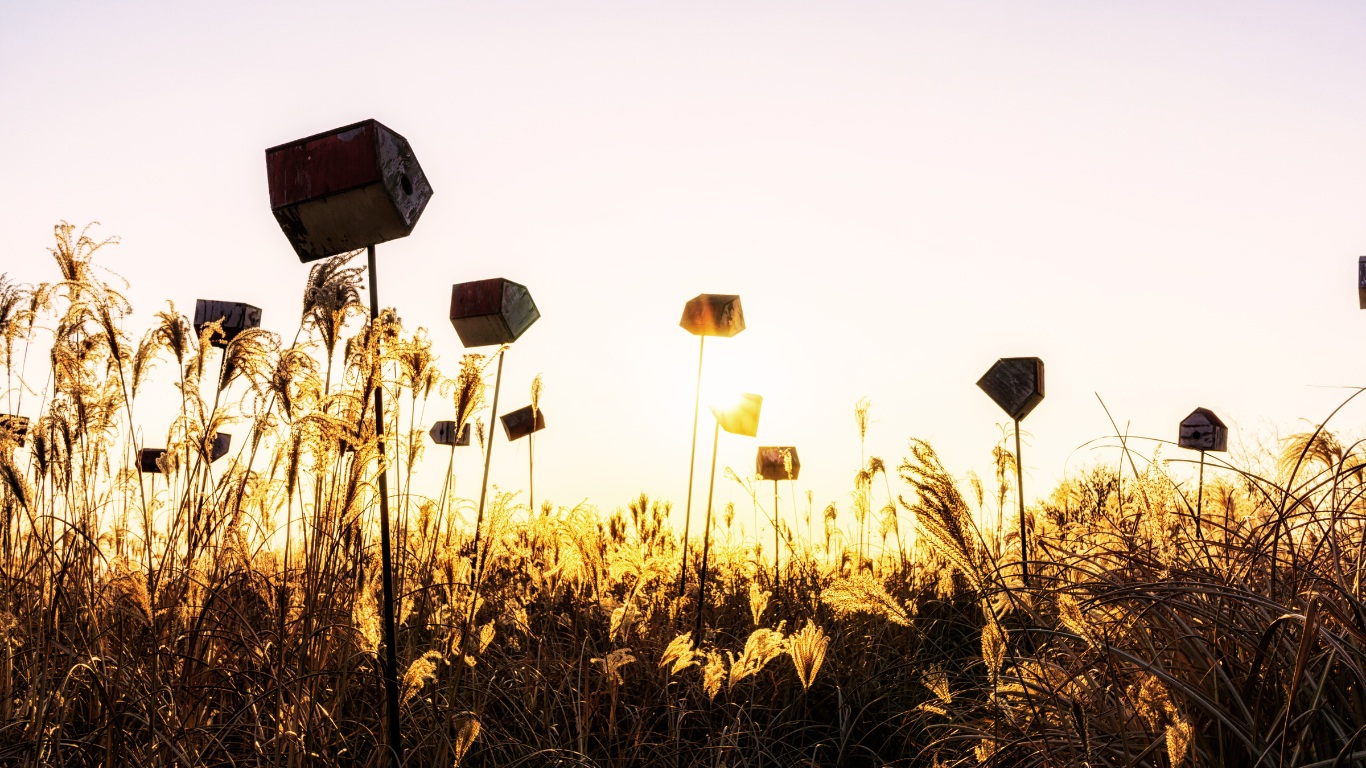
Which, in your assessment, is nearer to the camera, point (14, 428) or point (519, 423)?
point (14, 428)

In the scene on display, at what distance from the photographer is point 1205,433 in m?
8.36

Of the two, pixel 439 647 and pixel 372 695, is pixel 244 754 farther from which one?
pixel 439 647

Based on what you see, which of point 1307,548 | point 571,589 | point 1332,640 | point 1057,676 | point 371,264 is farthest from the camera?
Result: point 571,589

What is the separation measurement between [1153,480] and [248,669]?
285 centimetres

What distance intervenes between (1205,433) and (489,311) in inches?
249

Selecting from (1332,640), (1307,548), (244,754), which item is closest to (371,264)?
(244,754)

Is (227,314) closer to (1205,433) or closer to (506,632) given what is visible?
(506,632)

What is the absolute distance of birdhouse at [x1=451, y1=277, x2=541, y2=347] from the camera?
223 inches

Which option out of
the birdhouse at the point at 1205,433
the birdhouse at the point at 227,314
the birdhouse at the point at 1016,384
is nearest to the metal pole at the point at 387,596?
the birdhouse at the point at 227,314

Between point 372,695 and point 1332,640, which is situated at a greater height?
point 1332,640

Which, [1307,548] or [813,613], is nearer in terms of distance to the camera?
[1307,548]

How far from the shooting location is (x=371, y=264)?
2613 millimetres

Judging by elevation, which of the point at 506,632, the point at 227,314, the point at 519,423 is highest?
the point at 227,314

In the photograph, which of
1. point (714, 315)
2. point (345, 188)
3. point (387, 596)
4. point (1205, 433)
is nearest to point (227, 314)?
point (345, 188)
